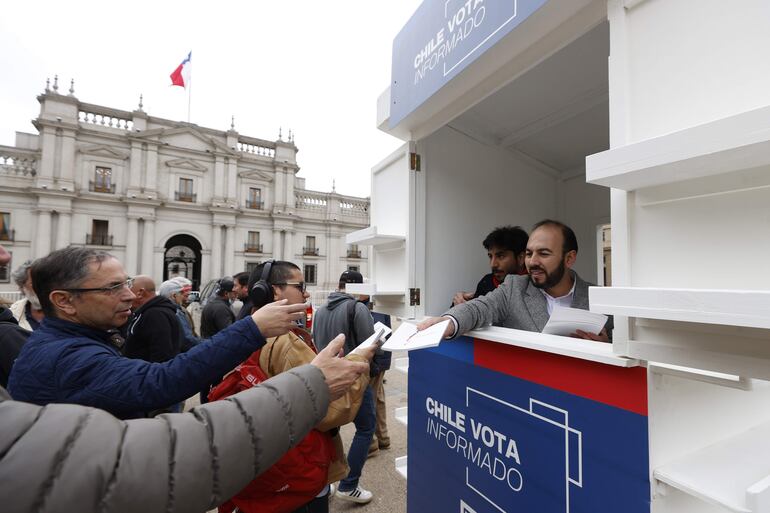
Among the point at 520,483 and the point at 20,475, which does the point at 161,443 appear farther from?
the point at 520,483

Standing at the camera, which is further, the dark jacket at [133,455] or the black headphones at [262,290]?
the black headphones at [262,290]

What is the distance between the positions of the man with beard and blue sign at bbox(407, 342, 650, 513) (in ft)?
1.28

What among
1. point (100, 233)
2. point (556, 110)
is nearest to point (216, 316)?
point (556, 110)

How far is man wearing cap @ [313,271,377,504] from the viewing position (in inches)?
119

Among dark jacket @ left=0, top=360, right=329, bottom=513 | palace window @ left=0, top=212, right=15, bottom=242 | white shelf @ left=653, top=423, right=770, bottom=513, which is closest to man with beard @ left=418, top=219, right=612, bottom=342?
white shelf @ left=653, top=423, right=770, bottom=513

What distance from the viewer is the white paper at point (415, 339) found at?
1.36 m

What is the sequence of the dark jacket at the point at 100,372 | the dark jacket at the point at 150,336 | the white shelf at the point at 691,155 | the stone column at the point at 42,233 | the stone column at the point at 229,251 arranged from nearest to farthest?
the white shelf at the point at 691,155
the dark jacket at the point at 100,372
the dark jacket at the point at 150,336
the stone column at the point at 42,233
the stone column at the point at 229,251

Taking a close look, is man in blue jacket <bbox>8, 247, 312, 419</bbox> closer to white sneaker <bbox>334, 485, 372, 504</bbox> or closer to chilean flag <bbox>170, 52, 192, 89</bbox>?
white sneaker <bbox>334, 485, 372, 504</bbox>

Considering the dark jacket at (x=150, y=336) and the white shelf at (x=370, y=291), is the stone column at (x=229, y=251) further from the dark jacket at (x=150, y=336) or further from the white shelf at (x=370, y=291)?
the white shelf at (x=370, y=291)

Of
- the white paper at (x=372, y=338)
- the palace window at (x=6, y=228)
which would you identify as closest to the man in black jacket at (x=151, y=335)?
the white paper at (x=372, y=338)

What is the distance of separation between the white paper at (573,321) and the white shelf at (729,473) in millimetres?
478

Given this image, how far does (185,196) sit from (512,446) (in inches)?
1224

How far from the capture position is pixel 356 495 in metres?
3.02

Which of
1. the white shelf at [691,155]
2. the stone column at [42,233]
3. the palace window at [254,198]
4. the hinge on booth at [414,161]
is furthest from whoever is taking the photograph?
the palace window at [254,198]
